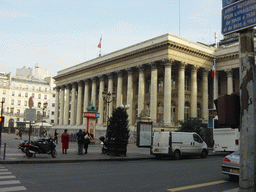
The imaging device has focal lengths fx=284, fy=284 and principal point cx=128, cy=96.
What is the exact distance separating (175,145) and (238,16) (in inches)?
658

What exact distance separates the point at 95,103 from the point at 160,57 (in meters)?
21.3

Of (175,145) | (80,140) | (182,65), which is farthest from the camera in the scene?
(182,65)

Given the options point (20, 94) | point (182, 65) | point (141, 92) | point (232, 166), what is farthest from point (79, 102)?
point (232, 166)

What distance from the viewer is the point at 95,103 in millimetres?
57875

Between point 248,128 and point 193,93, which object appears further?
point 193,93

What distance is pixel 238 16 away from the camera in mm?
5238

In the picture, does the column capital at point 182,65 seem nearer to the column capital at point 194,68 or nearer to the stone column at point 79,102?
the column capital at point 194,68

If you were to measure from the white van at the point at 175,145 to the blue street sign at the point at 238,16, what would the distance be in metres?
16.1

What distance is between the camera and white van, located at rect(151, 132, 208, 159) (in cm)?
2084

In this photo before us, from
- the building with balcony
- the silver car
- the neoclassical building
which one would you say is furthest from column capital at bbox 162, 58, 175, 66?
the building with balcony

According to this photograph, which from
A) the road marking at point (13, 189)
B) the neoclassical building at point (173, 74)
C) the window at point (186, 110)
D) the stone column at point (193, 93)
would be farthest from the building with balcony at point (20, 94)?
the road marking at point (13, 189)

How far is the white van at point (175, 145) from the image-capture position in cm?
2084

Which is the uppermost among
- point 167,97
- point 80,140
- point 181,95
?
point 181,95

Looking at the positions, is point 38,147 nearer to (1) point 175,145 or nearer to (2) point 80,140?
(2) point 80,140
